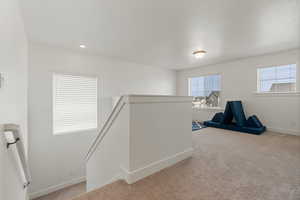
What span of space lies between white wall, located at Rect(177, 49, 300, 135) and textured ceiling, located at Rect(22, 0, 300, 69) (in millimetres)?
376

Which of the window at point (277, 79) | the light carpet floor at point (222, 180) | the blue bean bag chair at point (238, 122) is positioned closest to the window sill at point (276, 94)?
the window at point (277, 79)

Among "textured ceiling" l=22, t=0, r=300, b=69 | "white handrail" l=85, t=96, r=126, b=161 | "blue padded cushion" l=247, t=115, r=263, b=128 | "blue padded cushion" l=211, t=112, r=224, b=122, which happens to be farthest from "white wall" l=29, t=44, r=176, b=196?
"blue padded cushion" l=247, t=115, r=263, b=128

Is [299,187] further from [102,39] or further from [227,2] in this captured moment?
[102,39]

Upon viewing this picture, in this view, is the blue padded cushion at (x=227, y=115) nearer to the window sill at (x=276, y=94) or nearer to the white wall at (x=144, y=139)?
the window sill at (x=276, y=94)

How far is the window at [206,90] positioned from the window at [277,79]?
1.19 meters

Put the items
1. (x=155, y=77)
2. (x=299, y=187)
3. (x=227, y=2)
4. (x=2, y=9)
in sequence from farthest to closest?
(x=155, y=77) < (x=227, y=2) < (x=299, y=187) < (x=2, y=9)

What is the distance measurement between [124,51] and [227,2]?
8.19 ft

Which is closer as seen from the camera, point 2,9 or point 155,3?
point 2,9

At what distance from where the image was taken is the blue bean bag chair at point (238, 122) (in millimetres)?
3658

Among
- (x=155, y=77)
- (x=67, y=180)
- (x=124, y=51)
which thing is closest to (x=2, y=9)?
(x=124, y=51)

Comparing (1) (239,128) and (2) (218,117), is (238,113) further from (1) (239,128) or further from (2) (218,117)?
(2) (218,117)

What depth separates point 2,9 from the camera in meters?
1.10

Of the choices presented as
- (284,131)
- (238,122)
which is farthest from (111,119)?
(284,131)

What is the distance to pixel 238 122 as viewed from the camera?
3.84m
